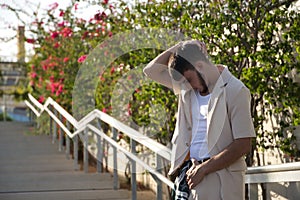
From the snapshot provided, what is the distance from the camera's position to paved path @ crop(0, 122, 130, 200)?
6.42 m

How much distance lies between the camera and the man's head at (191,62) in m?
2.82

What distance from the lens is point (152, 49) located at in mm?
6254

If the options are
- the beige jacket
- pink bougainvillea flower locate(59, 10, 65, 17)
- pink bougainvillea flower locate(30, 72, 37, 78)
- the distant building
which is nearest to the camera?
the beige jacket

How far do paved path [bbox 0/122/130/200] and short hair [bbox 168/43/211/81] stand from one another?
3693 millimetres

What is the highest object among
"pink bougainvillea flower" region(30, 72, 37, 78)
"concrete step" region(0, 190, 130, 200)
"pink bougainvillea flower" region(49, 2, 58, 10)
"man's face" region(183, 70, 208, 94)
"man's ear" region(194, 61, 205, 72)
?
"pink bougainvillea flower" region(49, 2, 58, 10)

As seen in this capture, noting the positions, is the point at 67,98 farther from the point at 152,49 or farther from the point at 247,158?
the point at 247,158

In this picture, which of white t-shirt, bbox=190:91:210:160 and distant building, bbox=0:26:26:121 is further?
distant building, bbox=0:26:26:121

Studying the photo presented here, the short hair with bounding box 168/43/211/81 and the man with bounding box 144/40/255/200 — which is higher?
the short hair with bounding box 168/43/211/81

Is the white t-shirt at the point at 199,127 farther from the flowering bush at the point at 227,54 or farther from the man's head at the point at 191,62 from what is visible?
the flowering bush at the point at 227,54

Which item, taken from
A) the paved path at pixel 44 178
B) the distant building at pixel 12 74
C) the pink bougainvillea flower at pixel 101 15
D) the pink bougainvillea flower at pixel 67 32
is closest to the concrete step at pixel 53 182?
the paved path at pixel 44 178

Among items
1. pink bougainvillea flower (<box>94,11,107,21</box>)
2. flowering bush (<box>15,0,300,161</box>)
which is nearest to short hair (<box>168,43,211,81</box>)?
flowering bush (<box>15,0,300,161</box>)

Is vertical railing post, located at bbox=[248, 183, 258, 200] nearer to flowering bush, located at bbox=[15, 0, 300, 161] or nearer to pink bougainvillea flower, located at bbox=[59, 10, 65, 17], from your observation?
flowering bush, located at bbox=[15, 0, 300, 161]

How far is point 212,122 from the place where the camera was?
2855 mm

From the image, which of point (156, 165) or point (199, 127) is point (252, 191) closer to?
point (199, 127)
